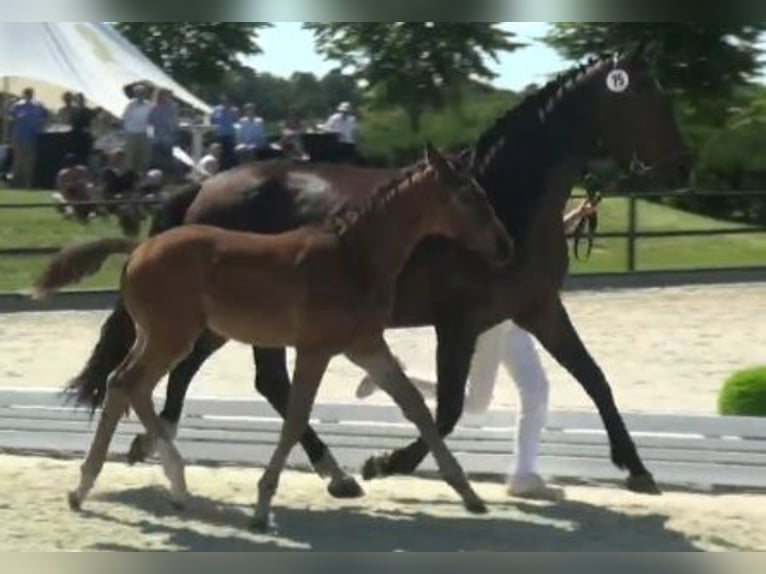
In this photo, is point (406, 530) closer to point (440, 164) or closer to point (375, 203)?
point (375, 203)

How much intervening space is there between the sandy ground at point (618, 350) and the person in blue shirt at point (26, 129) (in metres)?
2.32

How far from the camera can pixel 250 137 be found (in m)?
13.6

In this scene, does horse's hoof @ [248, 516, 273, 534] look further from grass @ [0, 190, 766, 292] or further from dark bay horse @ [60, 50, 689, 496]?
grass @ [0, 190, 766, 292]

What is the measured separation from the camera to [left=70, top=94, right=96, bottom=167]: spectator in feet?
50.2

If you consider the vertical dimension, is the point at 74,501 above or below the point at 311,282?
below

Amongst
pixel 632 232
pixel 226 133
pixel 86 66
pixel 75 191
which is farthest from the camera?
pixel 86 66

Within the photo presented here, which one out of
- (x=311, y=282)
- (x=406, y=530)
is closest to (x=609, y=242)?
(x=406, y=530)

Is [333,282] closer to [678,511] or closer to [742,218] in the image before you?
[678,511]

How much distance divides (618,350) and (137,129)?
5518 mm

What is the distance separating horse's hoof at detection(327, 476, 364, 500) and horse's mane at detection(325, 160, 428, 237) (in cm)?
115

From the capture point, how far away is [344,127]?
42.6ft

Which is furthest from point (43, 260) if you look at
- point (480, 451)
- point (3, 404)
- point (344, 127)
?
point (480, 451)

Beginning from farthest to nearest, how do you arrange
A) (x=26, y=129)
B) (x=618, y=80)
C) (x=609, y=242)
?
1. (x=609, y=242)
2. (x=26, y=129)
3. (x=618, y=80)

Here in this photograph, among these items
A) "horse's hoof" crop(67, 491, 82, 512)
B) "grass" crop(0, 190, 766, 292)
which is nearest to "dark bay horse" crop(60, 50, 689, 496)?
"horse's hoof" crop(67, 491, 82, 512)
